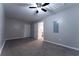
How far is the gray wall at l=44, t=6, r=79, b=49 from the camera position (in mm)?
3309

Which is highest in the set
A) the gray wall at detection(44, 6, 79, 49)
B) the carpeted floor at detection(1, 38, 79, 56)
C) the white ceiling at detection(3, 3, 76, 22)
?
the white ceiling at detection(3, 3, 76, 22)

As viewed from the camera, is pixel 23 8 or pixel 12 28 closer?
pixel 23 8

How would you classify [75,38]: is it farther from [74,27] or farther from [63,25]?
[63,25]

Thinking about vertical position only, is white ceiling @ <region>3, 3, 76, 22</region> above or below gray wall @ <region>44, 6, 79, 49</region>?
above

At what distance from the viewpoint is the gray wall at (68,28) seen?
3.31m

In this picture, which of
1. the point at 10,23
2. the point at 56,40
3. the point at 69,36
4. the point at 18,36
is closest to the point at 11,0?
the point at 69,36

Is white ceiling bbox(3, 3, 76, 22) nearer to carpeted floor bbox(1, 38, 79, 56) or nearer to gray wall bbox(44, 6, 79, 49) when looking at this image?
gray wall bbox(44, 6, 79, 49)

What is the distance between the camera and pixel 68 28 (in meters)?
3.66

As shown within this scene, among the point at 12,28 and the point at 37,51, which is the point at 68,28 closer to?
the point at 37,51

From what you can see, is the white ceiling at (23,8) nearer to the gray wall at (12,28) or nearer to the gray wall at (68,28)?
the gray wall at (68,28)

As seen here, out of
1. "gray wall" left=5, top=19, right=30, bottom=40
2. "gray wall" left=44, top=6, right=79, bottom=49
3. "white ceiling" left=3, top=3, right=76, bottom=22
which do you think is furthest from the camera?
"gray wall" left=5, top=19, right=30, bottom=40

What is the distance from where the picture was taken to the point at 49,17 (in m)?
4.80

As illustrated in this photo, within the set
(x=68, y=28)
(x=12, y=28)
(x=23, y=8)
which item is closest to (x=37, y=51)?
(x=68, y=28)

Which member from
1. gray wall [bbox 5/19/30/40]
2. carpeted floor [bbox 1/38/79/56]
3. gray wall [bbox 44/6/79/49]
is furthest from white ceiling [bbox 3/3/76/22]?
carpeted floor [bbox 1/38/79/56]
